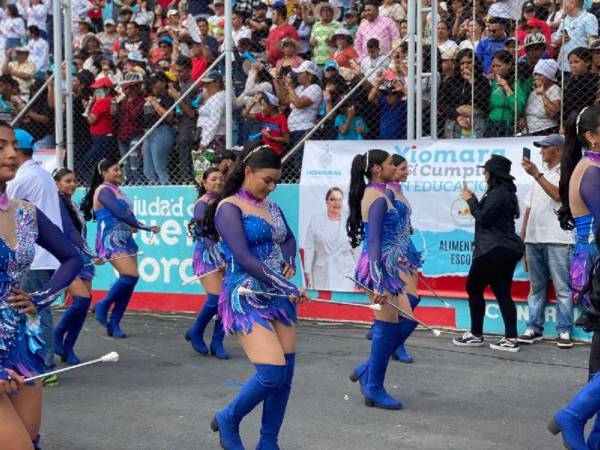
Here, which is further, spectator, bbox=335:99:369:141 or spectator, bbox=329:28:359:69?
spectator, bbox=329:28:359:69

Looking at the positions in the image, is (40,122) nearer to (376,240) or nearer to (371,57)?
(371,57)

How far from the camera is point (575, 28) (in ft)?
35.0

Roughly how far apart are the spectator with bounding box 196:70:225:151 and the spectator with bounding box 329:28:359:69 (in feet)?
5.10

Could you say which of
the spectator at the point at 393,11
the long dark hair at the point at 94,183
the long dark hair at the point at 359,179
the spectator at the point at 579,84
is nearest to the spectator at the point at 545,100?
the spectator at the point at 579,84

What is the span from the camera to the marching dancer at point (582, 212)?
16.4 ft

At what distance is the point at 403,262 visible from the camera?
24.0 ft

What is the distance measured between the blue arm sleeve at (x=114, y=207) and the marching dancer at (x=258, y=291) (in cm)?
457

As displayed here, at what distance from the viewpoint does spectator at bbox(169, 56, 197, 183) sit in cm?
1244

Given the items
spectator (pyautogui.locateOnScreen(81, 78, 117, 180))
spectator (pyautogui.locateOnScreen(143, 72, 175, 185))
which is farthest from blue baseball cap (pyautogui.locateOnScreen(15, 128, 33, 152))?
spectator (pyautogui.locateOnScreen(81, 78, 117, 180))

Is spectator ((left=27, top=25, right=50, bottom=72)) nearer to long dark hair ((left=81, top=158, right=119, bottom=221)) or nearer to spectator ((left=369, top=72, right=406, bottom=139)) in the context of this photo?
long dark hair ((left=81, top=158, right=119, bottom=221))

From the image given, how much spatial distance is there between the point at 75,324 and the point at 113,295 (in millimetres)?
1223

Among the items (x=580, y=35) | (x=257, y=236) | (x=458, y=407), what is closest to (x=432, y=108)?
(x=580, y=35)

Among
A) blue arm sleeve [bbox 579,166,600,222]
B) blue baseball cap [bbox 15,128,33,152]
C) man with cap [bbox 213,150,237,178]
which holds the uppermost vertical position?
blue baseball cap [bbox 15,128,33,152]

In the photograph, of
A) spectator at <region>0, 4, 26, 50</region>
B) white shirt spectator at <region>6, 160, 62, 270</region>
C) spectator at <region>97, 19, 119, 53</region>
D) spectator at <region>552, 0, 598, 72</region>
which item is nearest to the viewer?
white shirt spectator at <region>6, 160, 62, 270</region>
